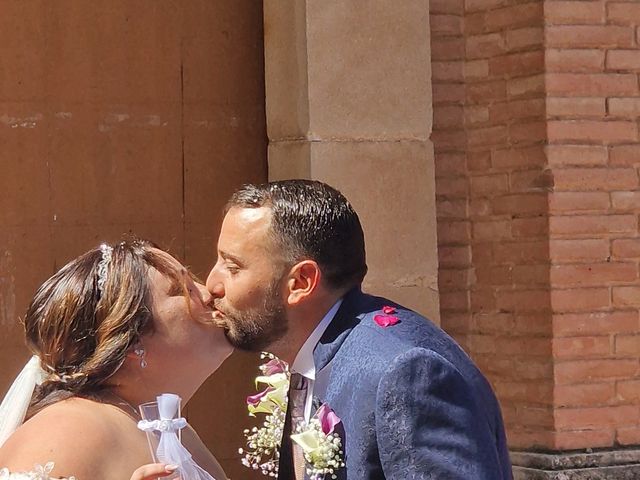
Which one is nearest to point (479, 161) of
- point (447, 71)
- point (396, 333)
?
point (447, 71)

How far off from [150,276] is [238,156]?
2.95 m

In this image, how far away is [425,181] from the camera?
20.3ft

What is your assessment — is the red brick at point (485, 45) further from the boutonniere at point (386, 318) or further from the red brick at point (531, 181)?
the boutonniere at point (386, 318)

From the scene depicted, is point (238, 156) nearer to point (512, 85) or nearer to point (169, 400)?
point (512, 85)

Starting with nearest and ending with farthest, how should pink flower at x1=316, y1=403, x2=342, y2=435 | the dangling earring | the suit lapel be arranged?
pink flower at x1=316, y1=403, x2=342, y2=435 < the suit lapel < the dangling earring

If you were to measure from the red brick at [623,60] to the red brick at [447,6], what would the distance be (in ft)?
2.35

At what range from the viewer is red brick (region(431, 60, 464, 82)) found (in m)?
6.33

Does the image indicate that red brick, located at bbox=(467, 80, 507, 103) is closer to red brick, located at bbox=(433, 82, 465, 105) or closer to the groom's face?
red brick, located at bbox=(433, 82, 465, 105)

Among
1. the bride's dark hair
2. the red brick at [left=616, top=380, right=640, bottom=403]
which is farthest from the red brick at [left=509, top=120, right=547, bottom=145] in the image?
the bride's dark hair

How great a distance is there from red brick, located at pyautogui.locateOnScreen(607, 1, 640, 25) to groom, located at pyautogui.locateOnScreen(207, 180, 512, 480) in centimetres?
307

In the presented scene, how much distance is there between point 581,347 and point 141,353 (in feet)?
9.88

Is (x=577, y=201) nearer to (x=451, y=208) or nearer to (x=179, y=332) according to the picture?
(x=451, y=208)

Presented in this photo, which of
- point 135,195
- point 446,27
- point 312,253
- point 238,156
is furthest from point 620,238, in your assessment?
point 312,253

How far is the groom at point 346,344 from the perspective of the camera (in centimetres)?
299
